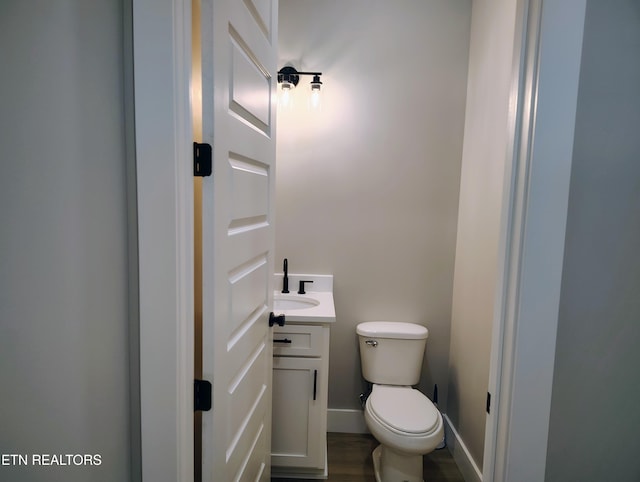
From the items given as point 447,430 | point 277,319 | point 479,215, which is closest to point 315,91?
point 479,215

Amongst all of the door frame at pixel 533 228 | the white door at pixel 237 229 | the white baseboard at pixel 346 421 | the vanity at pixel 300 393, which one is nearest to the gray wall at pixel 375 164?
the white baseboard at pixel 346 421

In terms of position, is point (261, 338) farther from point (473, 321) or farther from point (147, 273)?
point (473, 321)

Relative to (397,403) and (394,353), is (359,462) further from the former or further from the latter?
(394,353)

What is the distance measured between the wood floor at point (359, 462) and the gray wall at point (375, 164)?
0.21 m

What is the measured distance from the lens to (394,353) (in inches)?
88.9

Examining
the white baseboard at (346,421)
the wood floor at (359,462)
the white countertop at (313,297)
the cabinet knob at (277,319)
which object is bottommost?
the wood floor at (359,462)

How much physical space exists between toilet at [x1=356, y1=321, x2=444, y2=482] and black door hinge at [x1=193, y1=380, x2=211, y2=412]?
3.94 feet

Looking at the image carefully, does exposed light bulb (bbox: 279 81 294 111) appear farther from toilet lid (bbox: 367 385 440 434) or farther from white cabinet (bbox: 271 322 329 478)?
toilet lid (bbox: 367 385 440 434)

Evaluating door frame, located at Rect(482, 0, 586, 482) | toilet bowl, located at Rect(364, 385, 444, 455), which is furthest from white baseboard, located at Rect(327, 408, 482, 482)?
door frame, located at Rect(482, 0, 586, 482)

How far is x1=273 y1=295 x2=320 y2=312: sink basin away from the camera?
7.43 ft

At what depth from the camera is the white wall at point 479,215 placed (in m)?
1.78

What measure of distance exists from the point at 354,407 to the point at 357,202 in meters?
1.35

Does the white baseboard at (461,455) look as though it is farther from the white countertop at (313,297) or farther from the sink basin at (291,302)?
the sink basin at (291,302)

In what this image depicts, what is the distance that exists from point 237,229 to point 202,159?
0.94 feet
